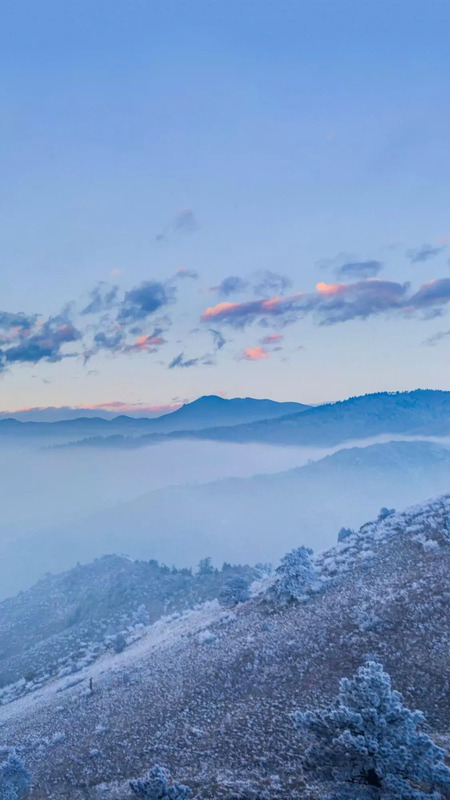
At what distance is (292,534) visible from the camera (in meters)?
196

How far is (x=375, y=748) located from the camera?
52.2 ft

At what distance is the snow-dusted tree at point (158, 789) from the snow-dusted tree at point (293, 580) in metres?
20.8

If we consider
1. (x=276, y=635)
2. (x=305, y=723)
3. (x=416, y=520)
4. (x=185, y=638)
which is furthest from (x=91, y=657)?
(x=305, y=723)

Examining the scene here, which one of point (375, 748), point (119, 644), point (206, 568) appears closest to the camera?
point (375, 748)

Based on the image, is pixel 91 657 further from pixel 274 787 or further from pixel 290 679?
pixel 274 787

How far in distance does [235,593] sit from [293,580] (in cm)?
909

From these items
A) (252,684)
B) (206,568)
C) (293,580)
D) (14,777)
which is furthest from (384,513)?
(206,568)

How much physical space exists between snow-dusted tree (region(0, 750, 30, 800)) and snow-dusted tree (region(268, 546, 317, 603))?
67.2 ft

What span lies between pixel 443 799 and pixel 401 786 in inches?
92.6

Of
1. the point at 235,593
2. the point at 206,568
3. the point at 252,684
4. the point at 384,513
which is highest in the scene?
the point at 384,513

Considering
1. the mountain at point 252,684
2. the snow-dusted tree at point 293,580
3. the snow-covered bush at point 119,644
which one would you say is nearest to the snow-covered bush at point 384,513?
the mountain at point 252,684

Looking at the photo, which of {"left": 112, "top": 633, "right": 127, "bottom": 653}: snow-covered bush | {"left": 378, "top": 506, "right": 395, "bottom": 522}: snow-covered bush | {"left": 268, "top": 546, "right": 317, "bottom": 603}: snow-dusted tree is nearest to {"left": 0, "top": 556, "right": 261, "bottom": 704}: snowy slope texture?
{"left": 112, "top": 633, "right": 127, "bottom": 653}: snow-covered bush

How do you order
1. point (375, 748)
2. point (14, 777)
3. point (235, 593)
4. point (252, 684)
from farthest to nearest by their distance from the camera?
1. point (235, 593)
2. point (252, 684)
3. point (14, 777)
4. point (375, 748)

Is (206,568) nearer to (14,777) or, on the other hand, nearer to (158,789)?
(14,777)
